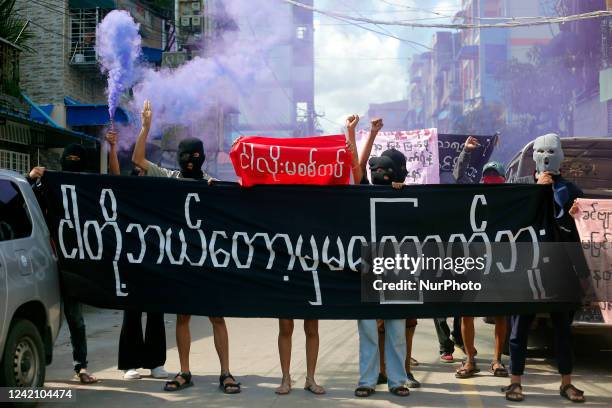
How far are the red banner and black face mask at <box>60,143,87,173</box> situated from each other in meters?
1.58

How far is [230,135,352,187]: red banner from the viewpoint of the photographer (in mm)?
6766

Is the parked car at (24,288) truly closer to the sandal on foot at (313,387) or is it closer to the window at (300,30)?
the sandal on foot at (313,387)

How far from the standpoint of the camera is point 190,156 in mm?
6898

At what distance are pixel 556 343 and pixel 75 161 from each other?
15.3 feet

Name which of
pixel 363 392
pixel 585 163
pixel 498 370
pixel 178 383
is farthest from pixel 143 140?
pixel 585 163

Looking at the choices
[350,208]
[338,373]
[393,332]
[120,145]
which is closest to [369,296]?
[393,332]

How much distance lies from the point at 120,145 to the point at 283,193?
17768 millimetres

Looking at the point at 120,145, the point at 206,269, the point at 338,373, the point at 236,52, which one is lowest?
the point at 338,373

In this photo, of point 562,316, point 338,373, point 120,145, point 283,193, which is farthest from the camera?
point 120,145

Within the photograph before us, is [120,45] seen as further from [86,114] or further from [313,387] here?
[313,387]

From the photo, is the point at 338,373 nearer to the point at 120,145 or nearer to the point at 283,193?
the point at 283,193

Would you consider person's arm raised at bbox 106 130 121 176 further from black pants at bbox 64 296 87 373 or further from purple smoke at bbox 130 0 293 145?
purple smoke at bbox 130 0 293 145

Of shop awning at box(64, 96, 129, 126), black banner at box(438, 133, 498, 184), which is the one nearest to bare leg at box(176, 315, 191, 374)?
black banner at box(438, 133, 498, 184)

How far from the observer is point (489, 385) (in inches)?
274
